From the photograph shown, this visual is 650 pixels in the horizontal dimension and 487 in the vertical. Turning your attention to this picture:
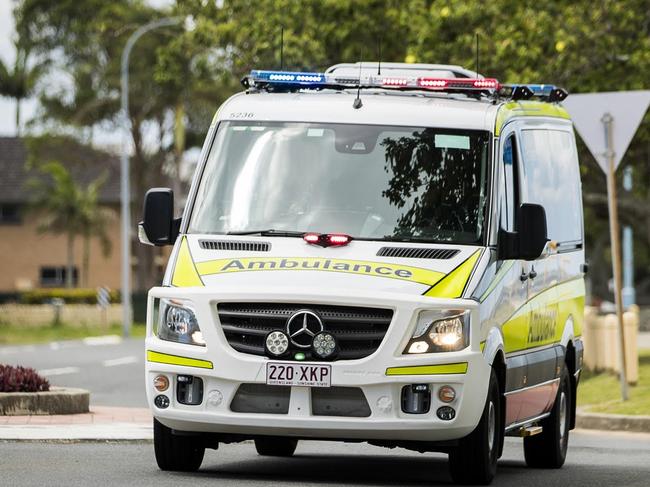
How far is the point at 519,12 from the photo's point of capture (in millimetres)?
26422

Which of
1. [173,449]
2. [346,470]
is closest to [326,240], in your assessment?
[173,449]

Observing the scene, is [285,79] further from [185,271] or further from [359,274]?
[359,274]

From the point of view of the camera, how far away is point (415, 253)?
1095 centimetres

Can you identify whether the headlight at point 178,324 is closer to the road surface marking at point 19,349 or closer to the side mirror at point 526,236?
the side mirror at point 526,236

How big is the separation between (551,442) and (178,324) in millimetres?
4039

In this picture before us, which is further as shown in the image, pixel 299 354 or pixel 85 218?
pixel 85 218

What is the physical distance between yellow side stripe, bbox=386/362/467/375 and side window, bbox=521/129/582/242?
7.76 feet

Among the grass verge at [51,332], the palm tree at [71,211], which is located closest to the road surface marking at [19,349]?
the grass verge at [51,332]

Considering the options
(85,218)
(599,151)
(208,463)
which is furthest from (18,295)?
(208,463)

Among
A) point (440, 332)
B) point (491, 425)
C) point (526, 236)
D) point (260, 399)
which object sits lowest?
point (491, 425)

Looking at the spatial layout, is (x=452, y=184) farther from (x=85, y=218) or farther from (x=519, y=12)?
(x=85, y=218)

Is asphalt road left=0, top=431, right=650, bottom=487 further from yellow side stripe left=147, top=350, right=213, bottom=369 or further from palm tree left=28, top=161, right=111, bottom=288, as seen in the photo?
palm tree left=28, top=161, right=111, bottom=288

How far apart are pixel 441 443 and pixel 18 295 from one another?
5629 centimetres

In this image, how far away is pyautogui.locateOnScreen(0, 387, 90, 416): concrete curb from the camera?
617 inches
